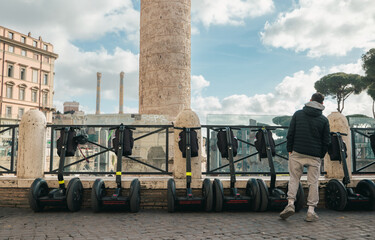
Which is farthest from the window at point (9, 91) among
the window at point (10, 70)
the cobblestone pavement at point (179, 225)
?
the cobblestone pavement at point (179, 225)

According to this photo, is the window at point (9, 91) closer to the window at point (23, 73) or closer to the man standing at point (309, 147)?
the window at point (23, 73)

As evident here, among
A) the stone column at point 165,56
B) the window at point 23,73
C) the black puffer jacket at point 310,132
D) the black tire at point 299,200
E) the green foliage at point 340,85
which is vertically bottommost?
the black tire at point 299,200

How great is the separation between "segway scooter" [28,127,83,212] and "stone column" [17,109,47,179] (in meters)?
0.60

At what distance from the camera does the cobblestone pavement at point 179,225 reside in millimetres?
3953

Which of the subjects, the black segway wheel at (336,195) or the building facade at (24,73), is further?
the building facade at (24,73)

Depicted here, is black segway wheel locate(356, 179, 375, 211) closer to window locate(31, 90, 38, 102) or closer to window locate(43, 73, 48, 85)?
window locate(31, 90, 38, 102)

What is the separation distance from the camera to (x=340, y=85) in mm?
40812

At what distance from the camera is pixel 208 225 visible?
14.6 ft

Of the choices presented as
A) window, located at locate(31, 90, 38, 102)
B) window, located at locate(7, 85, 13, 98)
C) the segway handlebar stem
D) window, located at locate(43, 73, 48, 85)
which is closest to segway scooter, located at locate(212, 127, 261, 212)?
the segway handlebar stem

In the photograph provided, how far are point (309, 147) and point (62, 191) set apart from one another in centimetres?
405

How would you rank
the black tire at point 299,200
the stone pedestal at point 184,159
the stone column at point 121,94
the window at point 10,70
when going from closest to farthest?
the black tire at point 299,200
the stone pedestal at point 184,159
the window at point 10,70
the stone column at point 121,94

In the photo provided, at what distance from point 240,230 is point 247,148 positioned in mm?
3957

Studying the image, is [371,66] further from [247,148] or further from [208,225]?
[208,225]

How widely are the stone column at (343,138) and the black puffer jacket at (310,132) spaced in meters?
1.55
